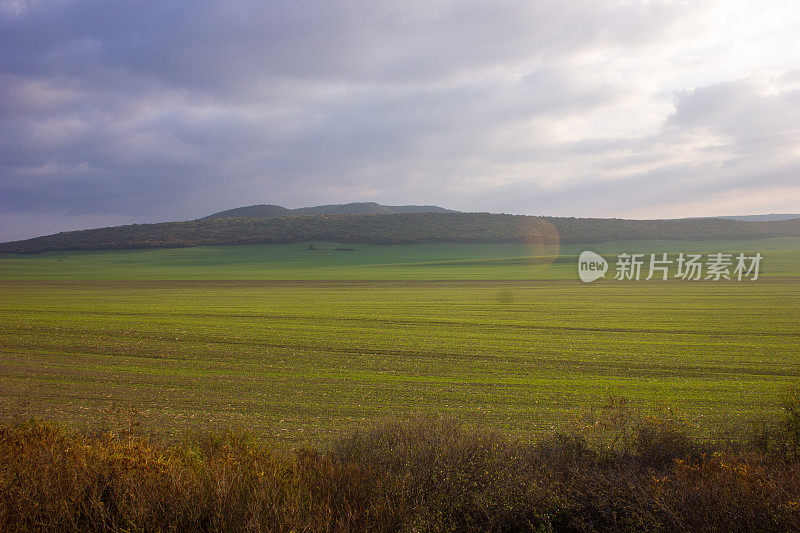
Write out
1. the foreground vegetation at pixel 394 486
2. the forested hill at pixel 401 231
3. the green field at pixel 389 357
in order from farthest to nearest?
the forested hill at pixel 401 231 < the green field at pixel 389 357 < the foreground vegetation at pixel 394 486

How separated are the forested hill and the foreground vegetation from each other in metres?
133

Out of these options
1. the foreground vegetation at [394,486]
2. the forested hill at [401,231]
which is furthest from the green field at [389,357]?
the forested hill at [401,231]

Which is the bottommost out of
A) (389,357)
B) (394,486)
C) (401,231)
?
(389,357)

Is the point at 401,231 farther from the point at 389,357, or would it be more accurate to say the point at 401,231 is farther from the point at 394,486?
the point at 394,486

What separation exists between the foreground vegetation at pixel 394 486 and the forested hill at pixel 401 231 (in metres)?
133

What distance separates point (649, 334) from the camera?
25656 mm

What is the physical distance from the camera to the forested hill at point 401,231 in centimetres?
14250

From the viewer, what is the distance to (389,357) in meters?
20.4

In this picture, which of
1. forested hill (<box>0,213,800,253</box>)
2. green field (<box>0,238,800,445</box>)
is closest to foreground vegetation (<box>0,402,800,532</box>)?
green field (<box>0,238,800,445</box>)

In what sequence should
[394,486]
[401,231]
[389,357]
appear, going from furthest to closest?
[401,231]
[389,357]
[394,486]

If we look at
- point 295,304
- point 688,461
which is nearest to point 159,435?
point 688,461

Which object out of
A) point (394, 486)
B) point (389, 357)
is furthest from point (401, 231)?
point (394, 486)

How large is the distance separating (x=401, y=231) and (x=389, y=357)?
132565 millimetres

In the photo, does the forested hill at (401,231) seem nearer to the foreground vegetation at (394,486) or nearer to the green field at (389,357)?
the green field at (389,357)
